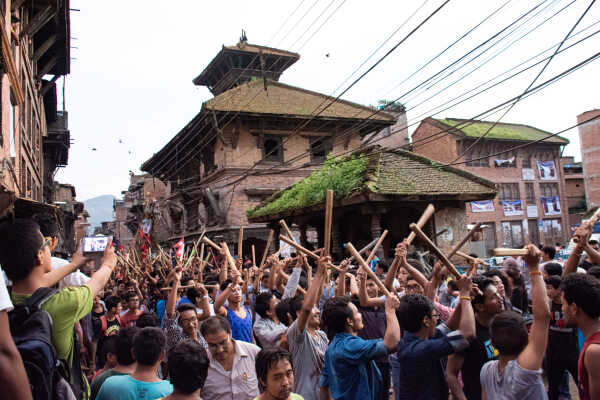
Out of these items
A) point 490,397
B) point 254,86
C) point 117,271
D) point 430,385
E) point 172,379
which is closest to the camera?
point 172,379

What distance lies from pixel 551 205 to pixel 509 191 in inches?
174

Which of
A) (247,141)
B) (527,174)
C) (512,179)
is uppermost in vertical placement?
(247,141)

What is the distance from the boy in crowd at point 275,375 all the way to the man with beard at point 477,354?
58.1 inches

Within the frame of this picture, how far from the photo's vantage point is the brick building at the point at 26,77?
10.8 meters

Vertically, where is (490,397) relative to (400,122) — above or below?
below

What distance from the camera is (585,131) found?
3628 centimetres

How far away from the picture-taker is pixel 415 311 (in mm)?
3631

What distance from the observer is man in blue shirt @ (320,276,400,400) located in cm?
367

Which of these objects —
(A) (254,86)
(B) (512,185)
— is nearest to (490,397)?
(A) (254,86)

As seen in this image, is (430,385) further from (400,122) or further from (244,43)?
(400,122)

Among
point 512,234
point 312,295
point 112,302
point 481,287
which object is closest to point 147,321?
point 312,295

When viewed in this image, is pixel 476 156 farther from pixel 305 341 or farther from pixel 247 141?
pixel 305 341

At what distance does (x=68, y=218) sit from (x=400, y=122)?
1088 inches

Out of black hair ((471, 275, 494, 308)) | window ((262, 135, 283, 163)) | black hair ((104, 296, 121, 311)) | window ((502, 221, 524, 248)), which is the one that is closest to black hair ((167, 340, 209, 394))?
black hair ((471, 275, 494, 308))
